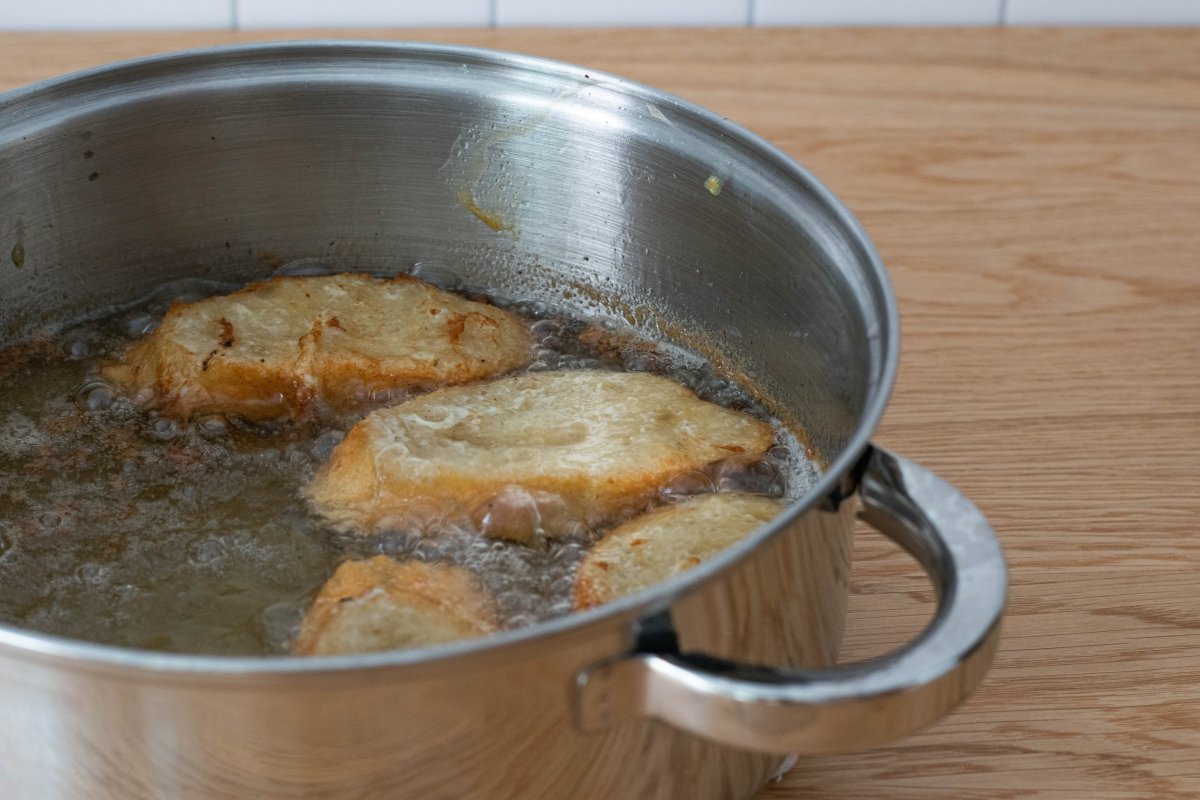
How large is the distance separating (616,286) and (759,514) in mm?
241

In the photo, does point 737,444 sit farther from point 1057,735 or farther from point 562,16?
point 562,16

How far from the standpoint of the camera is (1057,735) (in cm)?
59

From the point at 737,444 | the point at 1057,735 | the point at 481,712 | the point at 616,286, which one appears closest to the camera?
the point at 481,712

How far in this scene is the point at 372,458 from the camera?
2.17 ft

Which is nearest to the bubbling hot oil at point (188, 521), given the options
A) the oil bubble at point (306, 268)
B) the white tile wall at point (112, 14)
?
the oil bubble at point (306, 268)

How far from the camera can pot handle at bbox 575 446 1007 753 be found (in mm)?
397

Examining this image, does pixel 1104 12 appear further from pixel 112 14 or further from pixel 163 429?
pixel 163 429

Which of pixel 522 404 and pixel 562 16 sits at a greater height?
pixel 562 16

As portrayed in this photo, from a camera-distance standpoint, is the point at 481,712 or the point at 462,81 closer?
the point at 481,712

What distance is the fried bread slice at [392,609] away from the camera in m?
0.55

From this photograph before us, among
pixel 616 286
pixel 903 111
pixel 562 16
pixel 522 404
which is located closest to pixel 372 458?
pixel 522 404

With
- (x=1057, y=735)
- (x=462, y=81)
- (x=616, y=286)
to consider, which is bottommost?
(x=1057, y=735)

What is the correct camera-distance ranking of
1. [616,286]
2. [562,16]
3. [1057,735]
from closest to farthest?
[1057,735]
[616,286]
[562,16]

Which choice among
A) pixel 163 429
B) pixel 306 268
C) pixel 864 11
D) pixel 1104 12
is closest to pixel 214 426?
pixel 163 429
